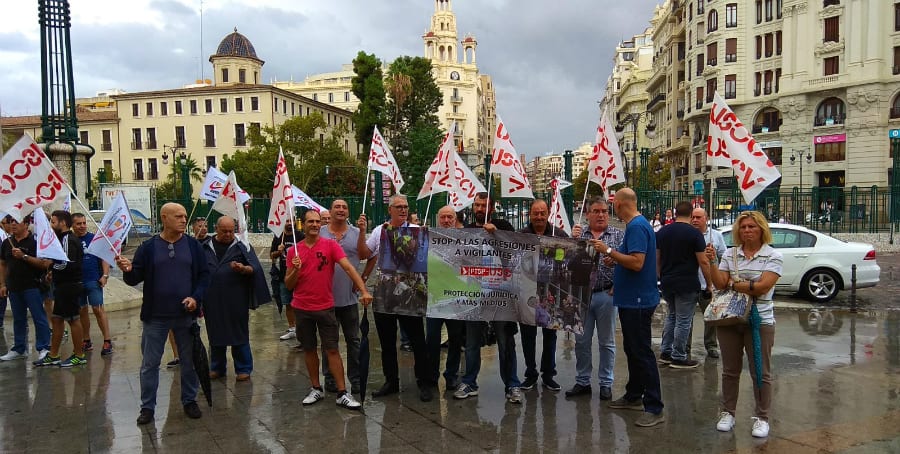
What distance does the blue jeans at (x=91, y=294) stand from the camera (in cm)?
792

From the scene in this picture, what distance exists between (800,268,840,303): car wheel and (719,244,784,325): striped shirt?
8.60m

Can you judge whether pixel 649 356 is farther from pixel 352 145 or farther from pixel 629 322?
pixel 352 145

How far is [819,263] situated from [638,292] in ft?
29.3

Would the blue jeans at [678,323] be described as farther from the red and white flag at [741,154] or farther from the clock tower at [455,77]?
the clock tower at [455,77]

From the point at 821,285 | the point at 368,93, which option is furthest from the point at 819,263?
the point at 368,93

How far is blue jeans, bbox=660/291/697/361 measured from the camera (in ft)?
24.0

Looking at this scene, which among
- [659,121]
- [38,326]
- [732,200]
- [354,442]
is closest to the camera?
[354,442]

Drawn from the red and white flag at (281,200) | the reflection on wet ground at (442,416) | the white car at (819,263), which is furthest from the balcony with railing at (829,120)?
the red and white flag at (281,200)

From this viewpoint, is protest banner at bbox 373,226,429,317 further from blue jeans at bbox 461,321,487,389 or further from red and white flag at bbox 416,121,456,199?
red and white flag at bbox 416,121,456,199

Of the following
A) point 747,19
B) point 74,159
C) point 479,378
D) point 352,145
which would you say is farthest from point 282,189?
point 352,145

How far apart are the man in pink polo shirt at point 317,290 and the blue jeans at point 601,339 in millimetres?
2177

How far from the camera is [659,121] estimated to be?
75188 millimetres

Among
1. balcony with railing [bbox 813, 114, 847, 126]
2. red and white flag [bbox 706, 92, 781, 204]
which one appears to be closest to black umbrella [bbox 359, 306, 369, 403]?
red and white flag [bbox 706, 92, 781, 204]

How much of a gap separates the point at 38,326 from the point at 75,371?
106 cm
